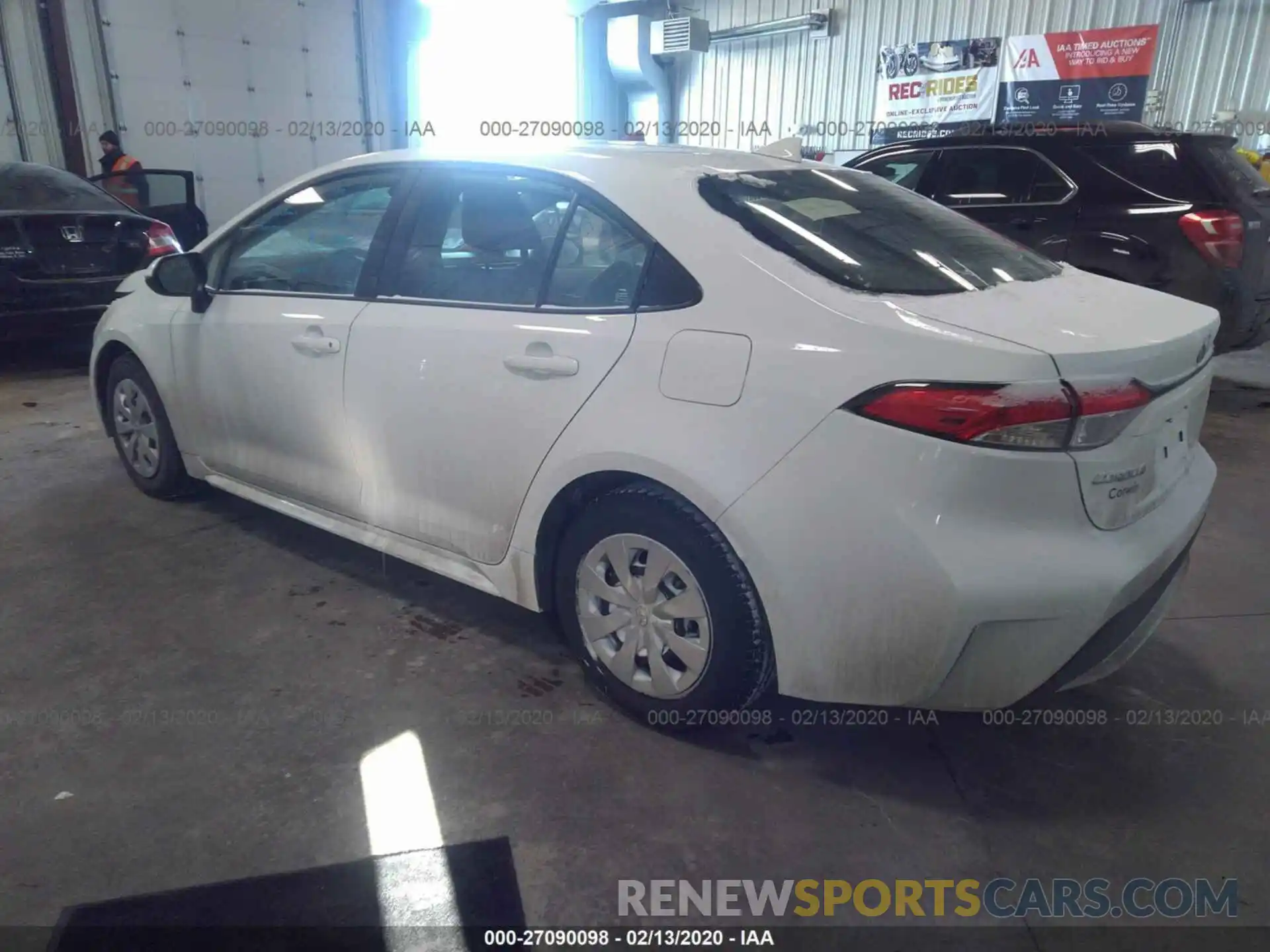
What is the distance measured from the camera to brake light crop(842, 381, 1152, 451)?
161cm

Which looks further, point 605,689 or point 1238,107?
point 1238,107

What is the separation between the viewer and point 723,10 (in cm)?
1291

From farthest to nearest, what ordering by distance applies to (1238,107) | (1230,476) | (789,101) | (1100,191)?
(789,101), (1238,107), (1100,191), (1230,476)

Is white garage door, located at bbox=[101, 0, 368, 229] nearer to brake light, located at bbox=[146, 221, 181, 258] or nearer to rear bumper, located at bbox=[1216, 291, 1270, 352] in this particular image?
brake light, located at bbox=[146, 221, 181, 258]

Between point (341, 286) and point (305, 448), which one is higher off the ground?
point (341, 286)

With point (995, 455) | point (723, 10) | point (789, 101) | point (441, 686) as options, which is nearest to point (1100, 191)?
point (995, 455)

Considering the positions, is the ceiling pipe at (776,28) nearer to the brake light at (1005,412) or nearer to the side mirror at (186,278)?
the side mirror at (186,278)

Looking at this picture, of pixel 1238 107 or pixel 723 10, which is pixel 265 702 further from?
pixel 723 10

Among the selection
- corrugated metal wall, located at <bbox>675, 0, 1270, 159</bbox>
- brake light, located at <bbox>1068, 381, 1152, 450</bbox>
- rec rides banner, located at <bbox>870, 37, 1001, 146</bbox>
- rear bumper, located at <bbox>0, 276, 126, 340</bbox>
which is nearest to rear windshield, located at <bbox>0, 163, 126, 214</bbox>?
rear bumper, located at <bbox>0, 276, 126, 340</bbox>

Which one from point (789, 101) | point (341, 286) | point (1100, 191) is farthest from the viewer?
point (789, 101)

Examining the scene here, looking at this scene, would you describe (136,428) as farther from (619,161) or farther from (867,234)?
(867,234)

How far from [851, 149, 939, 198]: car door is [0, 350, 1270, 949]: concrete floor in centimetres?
356

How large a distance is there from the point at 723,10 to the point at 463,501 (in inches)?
499

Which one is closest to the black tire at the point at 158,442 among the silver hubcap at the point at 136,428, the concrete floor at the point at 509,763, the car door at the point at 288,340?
the silver hubcap at the point at 136,428
